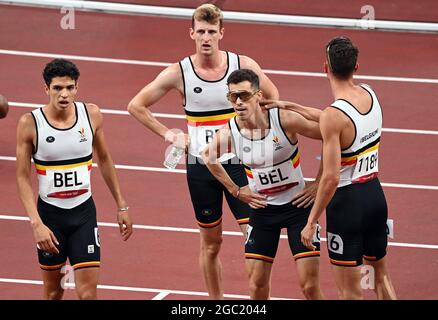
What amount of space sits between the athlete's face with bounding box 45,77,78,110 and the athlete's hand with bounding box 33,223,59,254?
2.86ft

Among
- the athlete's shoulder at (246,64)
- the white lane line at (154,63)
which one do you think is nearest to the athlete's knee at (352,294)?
the athlete's shoulder at (246,64)

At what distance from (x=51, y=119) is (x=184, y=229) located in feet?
10.2

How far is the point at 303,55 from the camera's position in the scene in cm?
1603

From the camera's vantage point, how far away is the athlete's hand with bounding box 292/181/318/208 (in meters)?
8.81

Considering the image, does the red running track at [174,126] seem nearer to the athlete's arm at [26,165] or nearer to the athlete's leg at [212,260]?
the athlete's leg at [212,260]

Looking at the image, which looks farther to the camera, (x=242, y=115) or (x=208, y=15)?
(x=208, y=15)

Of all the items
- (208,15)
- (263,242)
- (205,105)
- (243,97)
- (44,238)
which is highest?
(208,15)

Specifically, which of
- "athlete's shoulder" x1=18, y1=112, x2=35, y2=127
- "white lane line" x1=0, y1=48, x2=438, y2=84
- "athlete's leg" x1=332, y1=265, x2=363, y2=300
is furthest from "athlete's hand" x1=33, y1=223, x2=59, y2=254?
"white lane line" x1=0, y1=48, x2=438, y2=84

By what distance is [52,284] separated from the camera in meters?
8.90

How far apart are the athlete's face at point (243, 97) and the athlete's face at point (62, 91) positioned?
1.14 metres

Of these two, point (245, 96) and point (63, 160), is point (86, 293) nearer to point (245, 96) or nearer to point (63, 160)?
point (63, 160)

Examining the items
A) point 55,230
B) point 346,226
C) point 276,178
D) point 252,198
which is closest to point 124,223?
point 55,230

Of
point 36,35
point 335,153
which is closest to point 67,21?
point 36,35

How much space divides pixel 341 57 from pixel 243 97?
78 cm
